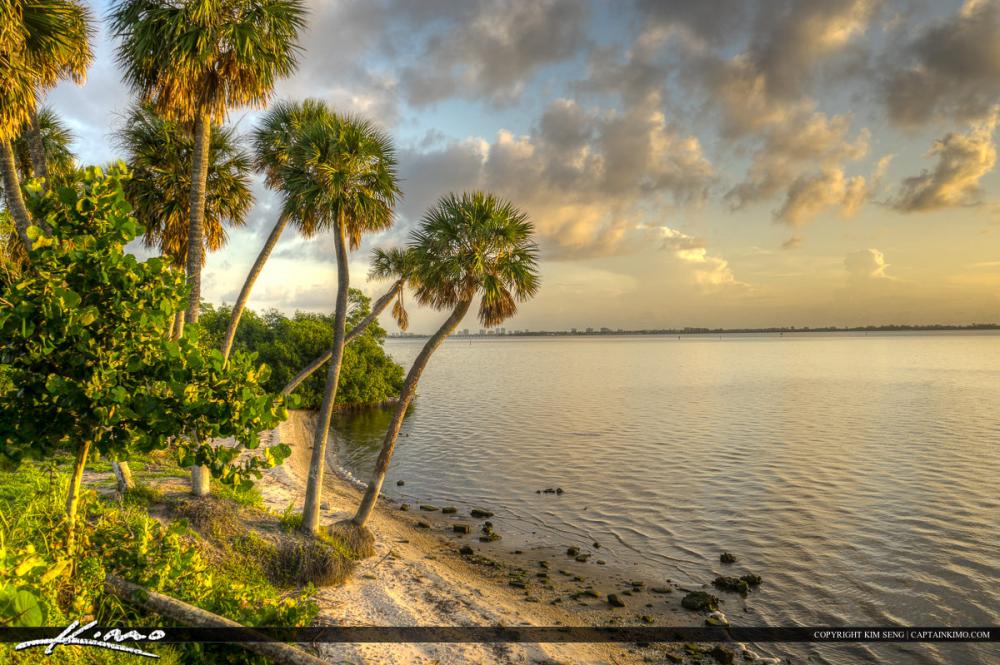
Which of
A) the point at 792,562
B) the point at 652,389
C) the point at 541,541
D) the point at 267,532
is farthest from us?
the point at 652,389

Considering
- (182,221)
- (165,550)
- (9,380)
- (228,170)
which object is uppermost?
(228,170)

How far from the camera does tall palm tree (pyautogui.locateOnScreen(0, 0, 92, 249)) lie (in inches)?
386

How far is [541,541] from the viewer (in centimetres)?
2045

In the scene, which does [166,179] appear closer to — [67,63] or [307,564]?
[67,63]

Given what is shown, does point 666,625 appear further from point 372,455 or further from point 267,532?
point 372,455

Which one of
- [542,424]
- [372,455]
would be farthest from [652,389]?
[372,455]

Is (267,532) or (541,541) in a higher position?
(267,532)

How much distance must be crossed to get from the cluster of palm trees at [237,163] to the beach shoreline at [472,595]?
2.83 metres

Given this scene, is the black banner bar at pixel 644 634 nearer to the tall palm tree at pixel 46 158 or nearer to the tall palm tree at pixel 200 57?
the tall palm tree at pixel 200 57

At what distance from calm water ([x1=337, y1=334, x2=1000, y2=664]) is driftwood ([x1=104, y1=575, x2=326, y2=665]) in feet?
41.5

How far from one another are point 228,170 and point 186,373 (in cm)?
1186

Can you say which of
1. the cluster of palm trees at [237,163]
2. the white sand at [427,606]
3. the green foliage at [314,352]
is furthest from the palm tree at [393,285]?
the green foliage at [314,352]

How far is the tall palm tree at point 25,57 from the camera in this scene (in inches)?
386

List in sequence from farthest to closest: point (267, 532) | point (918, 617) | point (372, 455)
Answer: point (372, 455) → point (918, 617) → point (267, 532)
